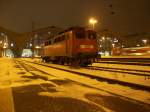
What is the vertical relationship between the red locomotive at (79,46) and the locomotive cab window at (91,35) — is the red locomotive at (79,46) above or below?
below

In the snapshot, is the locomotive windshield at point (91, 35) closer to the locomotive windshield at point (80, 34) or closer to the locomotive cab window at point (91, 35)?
the locomotive cab window at point (91, 35)

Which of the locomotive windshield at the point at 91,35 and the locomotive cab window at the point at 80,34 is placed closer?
the locomotive cab window at the point at 80,34

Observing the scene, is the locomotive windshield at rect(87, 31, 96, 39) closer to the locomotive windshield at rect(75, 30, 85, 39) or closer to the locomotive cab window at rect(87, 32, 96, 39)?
the locomotive cab window at rect(87, 32, 96, 39)

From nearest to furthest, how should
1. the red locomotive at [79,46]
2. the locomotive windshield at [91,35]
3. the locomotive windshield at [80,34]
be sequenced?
the red locomotive at [79,46], the locomotive windshield at [80,34], the locomotive windshield at [91,35]

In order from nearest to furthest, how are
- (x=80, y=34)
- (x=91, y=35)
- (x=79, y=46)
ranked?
(x=79, y=46) < (x=80, y=34) < (x=91, y=35)

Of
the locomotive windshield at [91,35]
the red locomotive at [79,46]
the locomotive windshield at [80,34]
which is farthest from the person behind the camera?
the locomotive windshield at [91,35]

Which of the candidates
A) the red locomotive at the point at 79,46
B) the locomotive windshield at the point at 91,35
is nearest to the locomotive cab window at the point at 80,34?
the red locomotive at the point at 79,46

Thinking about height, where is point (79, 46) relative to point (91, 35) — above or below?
below

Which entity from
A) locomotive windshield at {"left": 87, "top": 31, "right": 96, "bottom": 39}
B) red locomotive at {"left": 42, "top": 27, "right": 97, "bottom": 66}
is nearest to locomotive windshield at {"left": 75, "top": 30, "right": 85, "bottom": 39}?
red locomotive at {"left": 42, "top": 27, "right": 97, "bottom": 66}

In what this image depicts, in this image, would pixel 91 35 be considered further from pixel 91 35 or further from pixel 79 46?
pixel 79 46

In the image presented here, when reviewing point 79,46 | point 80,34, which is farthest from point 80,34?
point 79,46

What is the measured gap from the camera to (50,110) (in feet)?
23.6

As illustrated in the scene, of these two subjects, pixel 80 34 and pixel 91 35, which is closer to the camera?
pixel 80 34

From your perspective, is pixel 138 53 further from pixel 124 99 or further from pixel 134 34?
pixel 134 34
